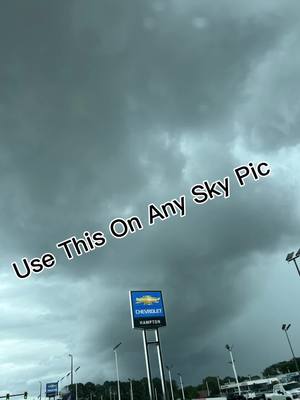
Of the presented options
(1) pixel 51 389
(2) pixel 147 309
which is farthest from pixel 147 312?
(1) pixel 51 389

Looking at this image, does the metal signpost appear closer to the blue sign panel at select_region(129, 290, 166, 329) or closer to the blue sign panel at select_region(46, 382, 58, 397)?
the blue sign panel at select_region(129, 290, 166, 329)

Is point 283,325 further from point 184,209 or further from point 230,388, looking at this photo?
point 230,388

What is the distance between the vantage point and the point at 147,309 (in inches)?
1590

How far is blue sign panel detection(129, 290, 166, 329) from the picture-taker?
1548 inches

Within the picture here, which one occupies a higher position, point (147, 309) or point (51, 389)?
point (51, 389)

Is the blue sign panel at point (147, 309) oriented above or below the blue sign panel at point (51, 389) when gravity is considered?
below

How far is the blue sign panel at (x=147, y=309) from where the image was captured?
39312 millimetres

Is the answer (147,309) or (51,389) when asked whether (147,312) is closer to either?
(147,309)

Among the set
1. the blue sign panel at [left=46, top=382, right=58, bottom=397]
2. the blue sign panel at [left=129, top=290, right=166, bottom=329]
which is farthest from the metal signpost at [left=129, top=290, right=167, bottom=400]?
the blue sign panel at [left=46, top=382, right=58, bottom=397]

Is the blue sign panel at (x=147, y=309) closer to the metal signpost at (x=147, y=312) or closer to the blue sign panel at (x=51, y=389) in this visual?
the metal signpost at (x=147, y=312)

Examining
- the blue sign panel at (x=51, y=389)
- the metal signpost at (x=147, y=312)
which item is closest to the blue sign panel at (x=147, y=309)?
the metal signpost at (x=147, y=312)

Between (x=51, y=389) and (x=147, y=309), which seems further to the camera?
(x=51, y=389)

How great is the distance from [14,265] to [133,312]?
17.4 metres

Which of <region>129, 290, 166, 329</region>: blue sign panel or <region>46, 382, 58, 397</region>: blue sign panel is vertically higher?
<region>46, 382, 58, 397</region>: blue sign panel
